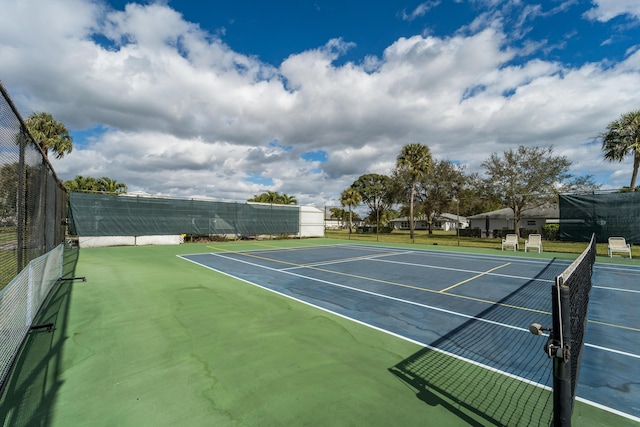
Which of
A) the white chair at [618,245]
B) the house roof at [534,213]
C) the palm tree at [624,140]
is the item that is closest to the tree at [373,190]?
the house roof at [534,213]

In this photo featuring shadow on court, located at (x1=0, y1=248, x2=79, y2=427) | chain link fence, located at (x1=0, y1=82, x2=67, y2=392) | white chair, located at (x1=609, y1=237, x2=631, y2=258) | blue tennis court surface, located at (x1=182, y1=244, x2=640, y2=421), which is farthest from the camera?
white chair, located at (x1=609, y1=237, x2=631, y2=258)

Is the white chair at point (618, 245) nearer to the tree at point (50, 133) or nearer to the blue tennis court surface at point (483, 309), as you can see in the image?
the blue tennis court surface at point (483, 309)

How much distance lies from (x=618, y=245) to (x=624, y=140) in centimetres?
987

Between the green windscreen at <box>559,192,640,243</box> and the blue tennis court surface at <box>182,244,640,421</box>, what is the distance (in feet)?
18.4

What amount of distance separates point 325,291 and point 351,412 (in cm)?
475

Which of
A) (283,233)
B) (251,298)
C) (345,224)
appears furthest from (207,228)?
(345,224)

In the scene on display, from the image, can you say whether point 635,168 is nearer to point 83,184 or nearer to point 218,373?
point 218,373

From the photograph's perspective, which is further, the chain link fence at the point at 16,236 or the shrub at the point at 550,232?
the shrub at the point at 550,232

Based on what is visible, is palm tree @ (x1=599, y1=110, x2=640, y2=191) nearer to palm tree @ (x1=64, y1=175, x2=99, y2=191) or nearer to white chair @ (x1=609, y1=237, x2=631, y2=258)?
white chair @ (x1=609, y1=237, x2=631, y2=258)

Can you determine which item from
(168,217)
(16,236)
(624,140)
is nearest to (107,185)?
(168,217)

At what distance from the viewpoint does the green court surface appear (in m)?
2.74

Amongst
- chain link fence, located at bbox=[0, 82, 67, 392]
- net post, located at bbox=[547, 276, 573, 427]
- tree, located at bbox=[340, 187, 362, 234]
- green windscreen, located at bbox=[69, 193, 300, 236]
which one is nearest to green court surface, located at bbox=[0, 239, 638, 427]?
chain link fence, located at bbox=[0, 82, 67, 392]

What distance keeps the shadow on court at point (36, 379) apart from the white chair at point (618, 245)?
69.8ft

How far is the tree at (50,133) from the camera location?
65.9 ft
